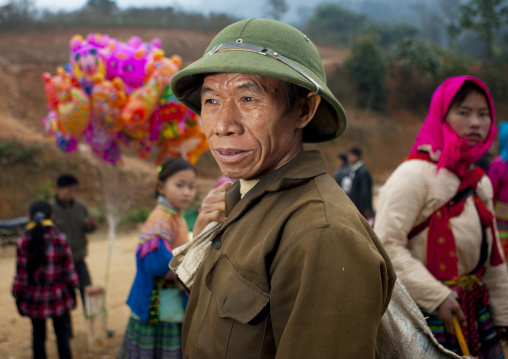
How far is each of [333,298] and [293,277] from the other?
5.2 inches

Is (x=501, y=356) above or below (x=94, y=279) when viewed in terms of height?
above

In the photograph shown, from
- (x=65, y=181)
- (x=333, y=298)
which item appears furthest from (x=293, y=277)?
(x=65, y=181)

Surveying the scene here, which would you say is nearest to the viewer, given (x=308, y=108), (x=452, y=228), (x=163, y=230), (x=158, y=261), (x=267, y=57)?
(x=267, y=57)

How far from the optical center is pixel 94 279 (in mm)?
7562

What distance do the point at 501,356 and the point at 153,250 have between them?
2.33 metres

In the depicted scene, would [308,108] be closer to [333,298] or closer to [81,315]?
[333,298]

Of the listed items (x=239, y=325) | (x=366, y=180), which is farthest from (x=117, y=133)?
(x=366, y=180)

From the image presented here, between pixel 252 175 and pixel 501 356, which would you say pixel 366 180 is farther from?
pixel 252 175

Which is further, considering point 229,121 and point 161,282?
point 161,282

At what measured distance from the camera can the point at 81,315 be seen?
5828 mm

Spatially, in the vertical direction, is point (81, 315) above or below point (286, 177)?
below

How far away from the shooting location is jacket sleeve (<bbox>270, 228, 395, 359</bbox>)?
1034 millimetres

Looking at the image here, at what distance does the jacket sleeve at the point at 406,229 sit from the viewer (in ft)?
7.17

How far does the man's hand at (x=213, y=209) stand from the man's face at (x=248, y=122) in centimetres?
27
